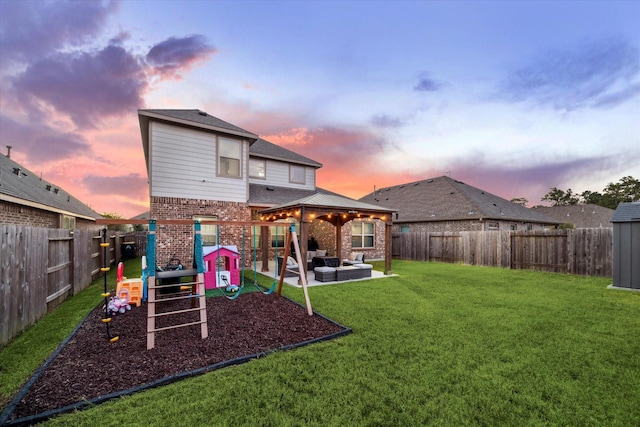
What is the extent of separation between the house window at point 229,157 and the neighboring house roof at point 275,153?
6.15 ft

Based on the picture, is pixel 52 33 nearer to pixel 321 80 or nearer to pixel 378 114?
pixel 321 80

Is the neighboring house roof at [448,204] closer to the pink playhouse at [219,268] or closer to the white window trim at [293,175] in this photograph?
the white window trim at [293,175]

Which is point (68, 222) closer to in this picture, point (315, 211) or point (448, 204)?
point (315, 211)

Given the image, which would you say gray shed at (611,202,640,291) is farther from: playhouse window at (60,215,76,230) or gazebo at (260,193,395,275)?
playhouse window at (60,215,76,230)

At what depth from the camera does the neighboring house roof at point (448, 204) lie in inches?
762

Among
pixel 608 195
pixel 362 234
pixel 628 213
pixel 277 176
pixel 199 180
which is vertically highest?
pixel 608 195

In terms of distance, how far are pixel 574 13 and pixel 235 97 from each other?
592 inches

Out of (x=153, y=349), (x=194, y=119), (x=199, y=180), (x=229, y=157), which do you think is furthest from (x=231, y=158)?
(x=153, y=349)

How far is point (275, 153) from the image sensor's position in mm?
15539

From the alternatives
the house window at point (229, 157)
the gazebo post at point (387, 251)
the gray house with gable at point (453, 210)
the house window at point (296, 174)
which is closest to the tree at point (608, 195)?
the gray house with gable at point (453, 210)

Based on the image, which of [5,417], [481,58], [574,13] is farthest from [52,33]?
[574,13]

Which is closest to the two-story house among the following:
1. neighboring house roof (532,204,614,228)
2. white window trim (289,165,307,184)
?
white window trim (289,165,307,184)

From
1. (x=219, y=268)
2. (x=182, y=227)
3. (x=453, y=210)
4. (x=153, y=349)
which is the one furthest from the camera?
(x=453, y=210)

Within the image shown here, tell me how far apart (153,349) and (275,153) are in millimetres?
12809
